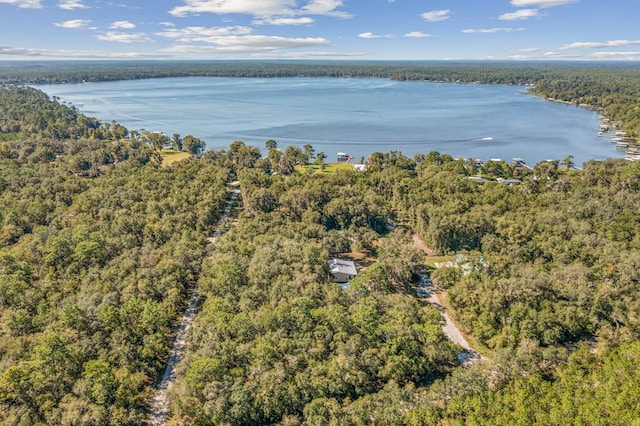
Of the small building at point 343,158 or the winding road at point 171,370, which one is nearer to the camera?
the winding road at point 171,370

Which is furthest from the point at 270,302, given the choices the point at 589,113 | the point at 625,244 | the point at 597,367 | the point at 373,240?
the point at 589,113

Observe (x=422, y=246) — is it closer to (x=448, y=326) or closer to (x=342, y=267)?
(x=342, y=267)

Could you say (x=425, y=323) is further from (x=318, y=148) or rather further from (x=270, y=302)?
(x=318, y=148)

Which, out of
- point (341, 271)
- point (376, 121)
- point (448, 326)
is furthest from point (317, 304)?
point (376, 121)

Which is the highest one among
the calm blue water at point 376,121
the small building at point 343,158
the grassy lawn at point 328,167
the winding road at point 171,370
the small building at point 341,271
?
the calm blue water at point 376,121

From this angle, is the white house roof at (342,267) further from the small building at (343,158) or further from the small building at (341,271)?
the small building at (343,158)

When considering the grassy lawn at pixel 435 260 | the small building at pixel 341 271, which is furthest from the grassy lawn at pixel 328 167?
the small building at pixel 341 271
